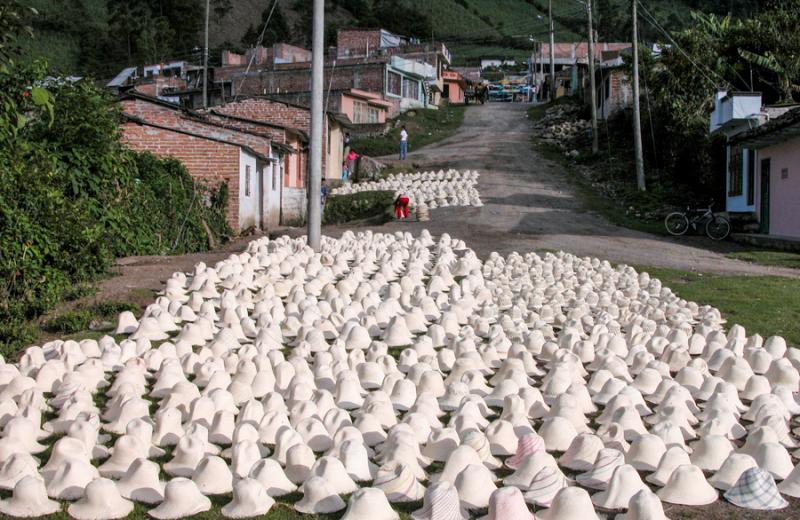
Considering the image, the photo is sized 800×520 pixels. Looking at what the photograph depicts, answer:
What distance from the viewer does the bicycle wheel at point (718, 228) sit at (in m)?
21.5

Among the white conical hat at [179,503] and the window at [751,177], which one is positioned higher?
the window at [751,177]

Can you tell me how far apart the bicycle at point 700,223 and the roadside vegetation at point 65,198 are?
11.1 m

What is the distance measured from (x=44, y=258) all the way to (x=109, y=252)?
197 cm

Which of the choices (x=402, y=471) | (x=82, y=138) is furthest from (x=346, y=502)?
(x=82, y=138)

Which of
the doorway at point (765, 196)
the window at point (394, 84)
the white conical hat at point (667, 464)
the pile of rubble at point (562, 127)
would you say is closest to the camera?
the white conical hat at point (667, 464)

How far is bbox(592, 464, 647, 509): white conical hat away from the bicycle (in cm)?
1792

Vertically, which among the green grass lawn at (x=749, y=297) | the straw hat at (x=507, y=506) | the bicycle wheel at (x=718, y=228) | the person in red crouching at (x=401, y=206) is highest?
the person in red crouching at (x=401, y=206)

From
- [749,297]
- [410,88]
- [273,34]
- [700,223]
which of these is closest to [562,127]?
[410,88]

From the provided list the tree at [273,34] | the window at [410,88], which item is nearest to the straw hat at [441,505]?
the window at [410,88]

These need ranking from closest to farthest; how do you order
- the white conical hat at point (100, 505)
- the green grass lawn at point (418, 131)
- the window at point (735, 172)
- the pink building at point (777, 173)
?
the white conical hat at point (100, 505) → the pink building at point (777, 173) → the window at point (735, 172) → the green grass lawn at point (418, 131)

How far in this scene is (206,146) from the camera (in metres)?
21.3

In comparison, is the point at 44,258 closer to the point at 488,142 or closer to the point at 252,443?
the point at 252,443

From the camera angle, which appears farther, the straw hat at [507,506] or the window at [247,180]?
the window at [247,180]

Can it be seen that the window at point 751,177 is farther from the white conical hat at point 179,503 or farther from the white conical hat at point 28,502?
the white conical hat at point 28,502
